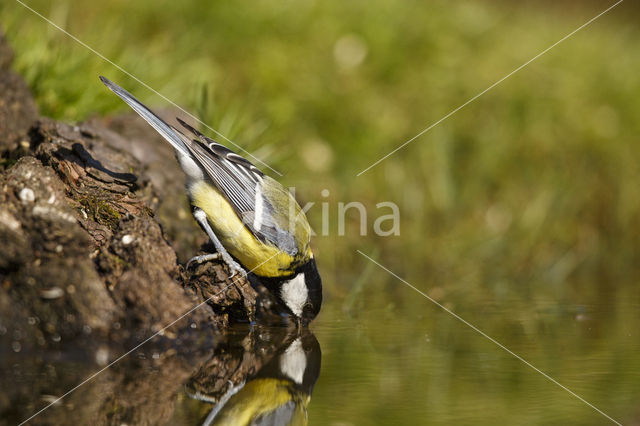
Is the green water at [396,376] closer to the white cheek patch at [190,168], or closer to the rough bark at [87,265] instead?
the rough bark at [87,265]

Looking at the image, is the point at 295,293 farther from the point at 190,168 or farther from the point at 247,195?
the point at 190,168

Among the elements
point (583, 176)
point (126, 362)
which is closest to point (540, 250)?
point (583, 176)

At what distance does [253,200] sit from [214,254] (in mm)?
384

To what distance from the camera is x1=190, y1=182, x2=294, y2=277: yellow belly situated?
358 cm

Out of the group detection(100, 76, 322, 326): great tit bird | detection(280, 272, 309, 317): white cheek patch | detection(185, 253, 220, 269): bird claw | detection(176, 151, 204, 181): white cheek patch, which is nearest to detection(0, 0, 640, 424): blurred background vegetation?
detection(280, 272, 309, 317): white cheek patch

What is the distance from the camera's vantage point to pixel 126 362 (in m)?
2.63

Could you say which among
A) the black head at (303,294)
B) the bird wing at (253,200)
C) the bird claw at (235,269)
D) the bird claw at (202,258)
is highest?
the bird wing at (253,200)

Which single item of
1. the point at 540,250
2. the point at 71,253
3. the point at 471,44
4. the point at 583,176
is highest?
the point at 471,44

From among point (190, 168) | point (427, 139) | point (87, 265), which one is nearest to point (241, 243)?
point (190, 168)

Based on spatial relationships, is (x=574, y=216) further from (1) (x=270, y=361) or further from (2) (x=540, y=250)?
(1) (x=270, y=361)

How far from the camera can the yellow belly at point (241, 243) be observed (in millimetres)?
3576

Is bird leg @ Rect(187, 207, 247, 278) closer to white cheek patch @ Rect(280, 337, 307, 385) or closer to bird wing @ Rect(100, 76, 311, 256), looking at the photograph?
bird wing @ Rect(100, 76, 311, 256)

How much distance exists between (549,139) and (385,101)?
1.45 meters

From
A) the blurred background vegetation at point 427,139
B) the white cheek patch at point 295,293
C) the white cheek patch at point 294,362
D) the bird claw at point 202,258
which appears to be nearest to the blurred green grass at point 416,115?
the blurred background vegetation at point 427,139
